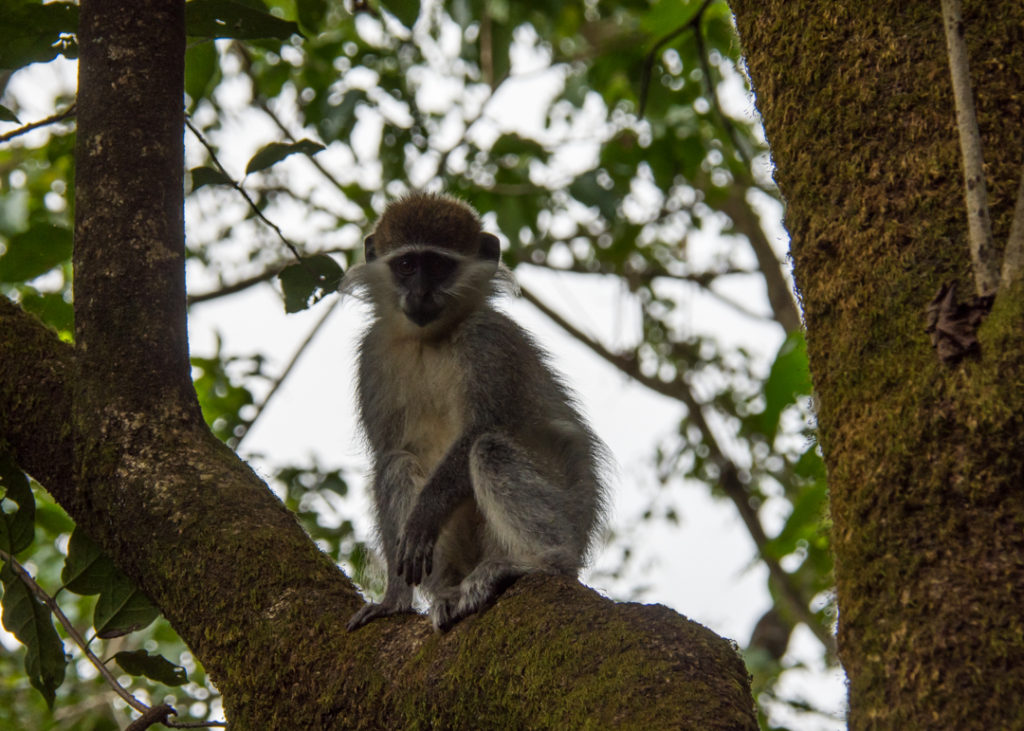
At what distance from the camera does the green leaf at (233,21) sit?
4512 mm

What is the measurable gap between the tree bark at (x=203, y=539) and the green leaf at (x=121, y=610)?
0.42m

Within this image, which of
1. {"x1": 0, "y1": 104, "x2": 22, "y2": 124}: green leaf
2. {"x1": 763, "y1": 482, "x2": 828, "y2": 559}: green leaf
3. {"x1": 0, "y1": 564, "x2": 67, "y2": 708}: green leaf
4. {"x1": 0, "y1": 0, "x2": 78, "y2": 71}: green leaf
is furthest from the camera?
{"x1": 763, "y1": 482, "x2": 828, "y2": 559}: green leaf

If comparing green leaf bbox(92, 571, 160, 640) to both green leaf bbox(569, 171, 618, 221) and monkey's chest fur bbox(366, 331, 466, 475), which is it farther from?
green leaf bbox(569, 171, 618, 221)

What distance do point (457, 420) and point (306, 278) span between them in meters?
1.48

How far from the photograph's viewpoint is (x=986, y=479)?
2.04 metres

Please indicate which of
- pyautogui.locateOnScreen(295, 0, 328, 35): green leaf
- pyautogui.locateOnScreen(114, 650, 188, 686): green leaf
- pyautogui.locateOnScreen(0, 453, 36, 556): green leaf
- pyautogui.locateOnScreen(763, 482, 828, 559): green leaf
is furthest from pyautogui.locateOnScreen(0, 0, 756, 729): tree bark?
pyautogui.locateOnScreen(295, 0, 328, 35): green leaf

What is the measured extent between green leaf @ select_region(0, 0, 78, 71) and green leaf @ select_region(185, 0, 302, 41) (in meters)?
0.50

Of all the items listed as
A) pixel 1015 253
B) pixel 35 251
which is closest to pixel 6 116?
pixel 35 251

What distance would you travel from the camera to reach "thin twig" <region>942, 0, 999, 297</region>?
7.11ft

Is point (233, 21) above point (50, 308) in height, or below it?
above

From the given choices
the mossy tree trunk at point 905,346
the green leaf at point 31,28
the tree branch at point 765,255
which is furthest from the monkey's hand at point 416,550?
the tree branch at point 765,255

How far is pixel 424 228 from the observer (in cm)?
676

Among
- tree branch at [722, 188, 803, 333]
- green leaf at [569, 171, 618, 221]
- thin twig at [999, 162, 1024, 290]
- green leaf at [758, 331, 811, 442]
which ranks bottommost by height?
thin twig at [999, 162, 1024, 290]

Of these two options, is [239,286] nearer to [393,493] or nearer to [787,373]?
[393,493]
